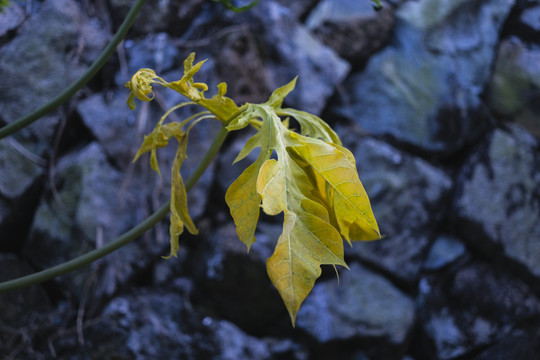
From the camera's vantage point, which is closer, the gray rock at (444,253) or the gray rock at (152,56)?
the gray rock at (152,56)

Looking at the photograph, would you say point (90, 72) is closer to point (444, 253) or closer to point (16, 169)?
point (16, 169)

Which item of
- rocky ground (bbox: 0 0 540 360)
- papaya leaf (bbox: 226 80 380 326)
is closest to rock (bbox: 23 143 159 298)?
rocky ground (bbox: 0 0 540 360)

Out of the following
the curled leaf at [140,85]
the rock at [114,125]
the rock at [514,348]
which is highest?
the curled leaf at [140,85]

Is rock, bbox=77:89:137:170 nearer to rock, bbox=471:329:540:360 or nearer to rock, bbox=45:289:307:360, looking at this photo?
rock, bbox=45:289:307:360

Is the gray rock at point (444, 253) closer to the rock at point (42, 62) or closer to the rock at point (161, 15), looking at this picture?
the rock at point (161, 15)

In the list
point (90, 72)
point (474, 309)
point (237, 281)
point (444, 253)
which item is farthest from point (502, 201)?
point (90, 72)

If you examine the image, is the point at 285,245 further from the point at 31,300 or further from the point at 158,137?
the point at 31,300

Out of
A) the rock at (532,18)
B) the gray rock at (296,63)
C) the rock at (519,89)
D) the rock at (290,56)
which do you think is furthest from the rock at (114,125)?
the rock at (532,18)
